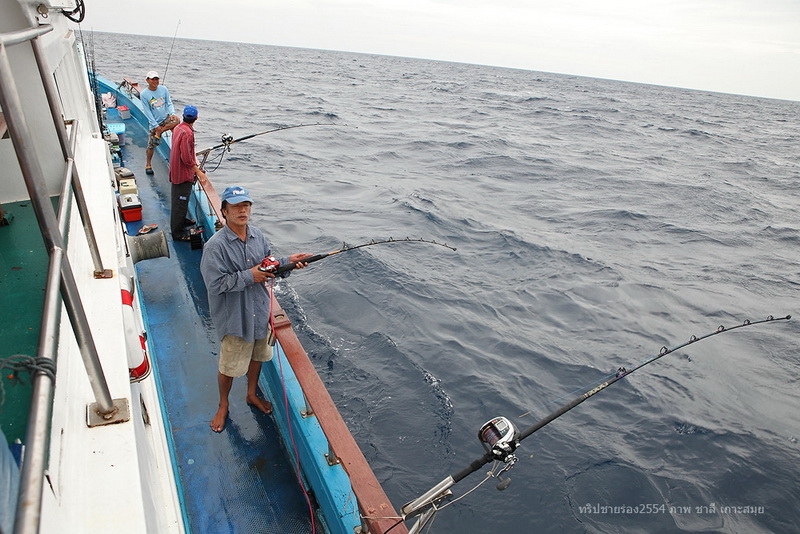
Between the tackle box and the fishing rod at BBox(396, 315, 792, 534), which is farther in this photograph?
the tackle box

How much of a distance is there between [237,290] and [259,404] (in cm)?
124

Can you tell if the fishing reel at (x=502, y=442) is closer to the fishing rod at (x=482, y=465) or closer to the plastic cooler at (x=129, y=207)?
the fishing rod at (x=482, y=465)

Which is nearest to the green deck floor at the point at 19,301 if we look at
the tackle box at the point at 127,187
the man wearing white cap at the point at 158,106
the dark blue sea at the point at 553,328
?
the tackle box at the point at 127,187

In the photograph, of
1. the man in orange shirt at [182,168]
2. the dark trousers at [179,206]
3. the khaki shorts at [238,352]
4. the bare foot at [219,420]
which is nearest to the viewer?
the khaki shorts at [238,352]

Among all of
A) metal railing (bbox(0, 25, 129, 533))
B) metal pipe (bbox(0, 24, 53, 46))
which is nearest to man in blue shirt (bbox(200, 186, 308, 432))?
metal railing (bbox(0, 25, 129, 533))

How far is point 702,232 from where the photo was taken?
1180 centimetres

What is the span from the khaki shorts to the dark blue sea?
181 centimetres

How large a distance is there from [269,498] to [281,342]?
40.0 inches

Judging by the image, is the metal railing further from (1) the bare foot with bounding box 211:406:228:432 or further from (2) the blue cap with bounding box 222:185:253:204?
(1) the bare foot with bounding box 211:406:228:432

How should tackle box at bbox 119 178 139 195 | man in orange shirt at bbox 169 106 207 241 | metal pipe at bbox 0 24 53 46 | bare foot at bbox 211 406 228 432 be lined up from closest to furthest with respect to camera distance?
metal pipe at bbox 0 24 53 46, bare foot at bbox 211 406 228 432, man in orange shirt at bbox 169 106 207 241, tackle box at bbox 119 178 139 195

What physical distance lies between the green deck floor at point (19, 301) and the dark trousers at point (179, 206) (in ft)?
7.89

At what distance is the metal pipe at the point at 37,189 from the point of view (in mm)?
980

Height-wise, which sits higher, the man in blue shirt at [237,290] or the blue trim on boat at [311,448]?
the man in blue shirt at [237,290]

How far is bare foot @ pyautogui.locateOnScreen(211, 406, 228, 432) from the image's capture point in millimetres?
3597
